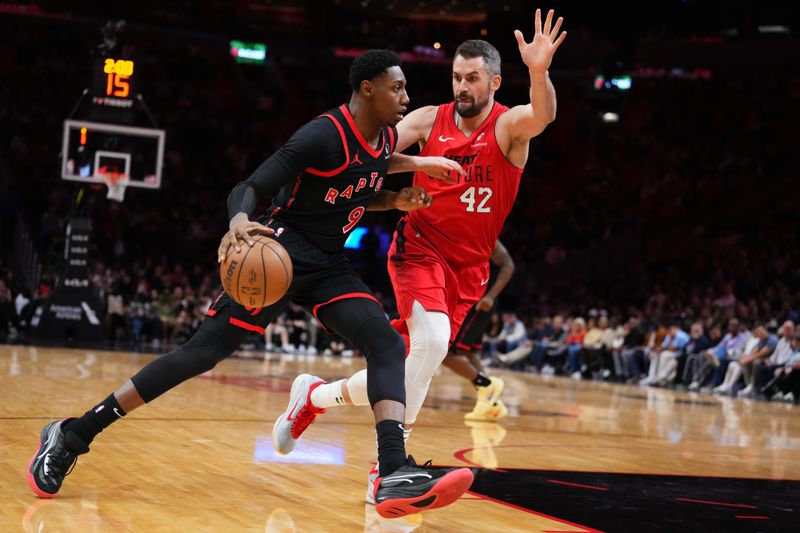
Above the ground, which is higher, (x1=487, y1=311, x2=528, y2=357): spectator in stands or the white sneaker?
the white sneaker

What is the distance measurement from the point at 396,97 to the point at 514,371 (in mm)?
14800

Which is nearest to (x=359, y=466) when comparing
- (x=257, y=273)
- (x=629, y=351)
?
(x=257, y=273)

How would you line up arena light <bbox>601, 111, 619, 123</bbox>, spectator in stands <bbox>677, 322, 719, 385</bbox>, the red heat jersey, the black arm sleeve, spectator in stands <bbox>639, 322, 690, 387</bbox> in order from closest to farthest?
the black arm sleeve < the red heat jersey < spectator in stands <bbox>677, 322, 719, 385</bbox> < spectator in stands <bbox>639, 322, 690, 387</bbox> < arena light <bbox>601, 111, 619, 123</bbox>

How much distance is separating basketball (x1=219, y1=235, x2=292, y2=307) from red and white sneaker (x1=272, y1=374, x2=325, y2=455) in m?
1.16

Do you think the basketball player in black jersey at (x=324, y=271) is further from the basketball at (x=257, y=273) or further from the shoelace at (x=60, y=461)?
the basketball at (x=257, y=273)

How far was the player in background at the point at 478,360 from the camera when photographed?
8.73 m

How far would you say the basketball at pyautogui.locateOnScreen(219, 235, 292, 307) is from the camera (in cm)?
388

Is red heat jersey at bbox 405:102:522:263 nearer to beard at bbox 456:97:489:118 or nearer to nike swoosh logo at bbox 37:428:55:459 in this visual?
Result: beard at bbox 456:97:489:118

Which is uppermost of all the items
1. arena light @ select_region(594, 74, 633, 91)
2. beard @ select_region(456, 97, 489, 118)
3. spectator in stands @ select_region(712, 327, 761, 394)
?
arena light @ select_region(594, 74, 633, 91)

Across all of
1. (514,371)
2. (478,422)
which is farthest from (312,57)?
(478,422)

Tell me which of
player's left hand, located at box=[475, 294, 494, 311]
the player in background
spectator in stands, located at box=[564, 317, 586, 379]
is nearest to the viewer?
the player in background

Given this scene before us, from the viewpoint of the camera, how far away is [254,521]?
3.93 meters

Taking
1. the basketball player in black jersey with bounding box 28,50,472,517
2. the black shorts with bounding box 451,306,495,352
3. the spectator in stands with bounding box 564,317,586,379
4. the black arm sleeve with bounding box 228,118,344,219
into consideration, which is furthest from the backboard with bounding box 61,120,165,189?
the black arm sleeve with bounding box 228,118,344,219

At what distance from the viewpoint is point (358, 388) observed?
4.84 metres
